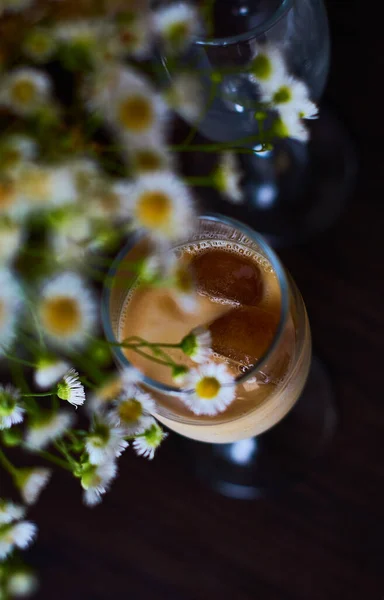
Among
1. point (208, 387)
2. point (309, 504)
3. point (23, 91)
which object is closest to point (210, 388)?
point (208, 387)

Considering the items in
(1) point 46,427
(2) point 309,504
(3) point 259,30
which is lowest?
(2) point 309,504

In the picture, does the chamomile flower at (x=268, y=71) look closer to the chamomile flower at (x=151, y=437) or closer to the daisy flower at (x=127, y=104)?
the daisy flower at (x=127, y=104)

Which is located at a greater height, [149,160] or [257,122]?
[149,160]

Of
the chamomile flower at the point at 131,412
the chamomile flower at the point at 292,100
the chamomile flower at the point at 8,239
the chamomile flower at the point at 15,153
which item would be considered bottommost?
the chamomile flower at the point at 131,412

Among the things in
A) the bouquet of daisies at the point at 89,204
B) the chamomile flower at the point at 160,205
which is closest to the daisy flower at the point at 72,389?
the bouquet of daisies at the point at 89,204

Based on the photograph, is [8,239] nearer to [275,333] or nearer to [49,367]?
[49,367]

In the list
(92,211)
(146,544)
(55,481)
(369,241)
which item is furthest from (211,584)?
(92,211)

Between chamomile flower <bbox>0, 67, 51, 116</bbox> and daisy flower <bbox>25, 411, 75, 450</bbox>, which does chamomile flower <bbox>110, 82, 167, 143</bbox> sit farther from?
daisy flower <bbox>25, 411, 75, 450</bbox>

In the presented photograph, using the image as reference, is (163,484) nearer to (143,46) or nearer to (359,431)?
(359,431)
